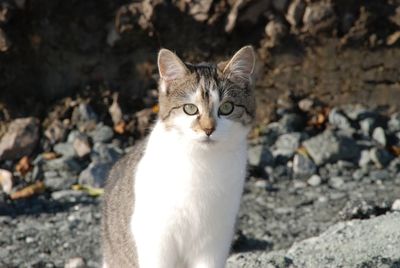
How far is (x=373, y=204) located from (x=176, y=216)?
104 inches

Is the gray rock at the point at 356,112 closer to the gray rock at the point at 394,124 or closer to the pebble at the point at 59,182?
the gray rock at the point at 394,124

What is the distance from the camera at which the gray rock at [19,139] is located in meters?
7.64

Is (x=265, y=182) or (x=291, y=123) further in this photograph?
(x=291, y=123)

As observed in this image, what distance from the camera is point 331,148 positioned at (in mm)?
7754

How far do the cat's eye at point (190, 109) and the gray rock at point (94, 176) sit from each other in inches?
115

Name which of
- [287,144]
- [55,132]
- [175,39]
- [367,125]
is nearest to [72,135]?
[55,132]

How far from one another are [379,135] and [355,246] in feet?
8.89

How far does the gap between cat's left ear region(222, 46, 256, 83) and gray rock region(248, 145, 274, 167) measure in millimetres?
3027

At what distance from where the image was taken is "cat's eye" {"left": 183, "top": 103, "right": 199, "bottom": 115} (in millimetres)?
4461

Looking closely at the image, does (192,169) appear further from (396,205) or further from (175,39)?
(175,39)

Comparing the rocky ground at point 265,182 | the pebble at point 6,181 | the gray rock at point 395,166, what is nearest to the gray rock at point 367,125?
the rocky ground at point 265,182

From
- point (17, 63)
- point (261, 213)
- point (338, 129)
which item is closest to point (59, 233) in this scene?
point (261, 213)

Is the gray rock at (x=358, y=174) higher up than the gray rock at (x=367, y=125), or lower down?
lower down

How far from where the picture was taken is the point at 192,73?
181 inches
